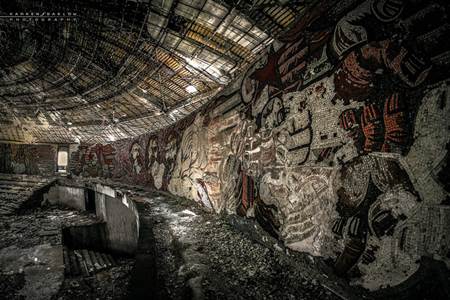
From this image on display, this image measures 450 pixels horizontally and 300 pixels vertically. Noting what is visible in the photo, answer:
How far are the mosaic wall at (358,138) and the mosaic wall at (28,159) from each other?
1798 cm

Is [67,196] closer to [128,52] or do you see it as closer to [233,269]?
[128,52]

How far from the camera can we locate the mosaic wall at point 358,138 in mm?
1577

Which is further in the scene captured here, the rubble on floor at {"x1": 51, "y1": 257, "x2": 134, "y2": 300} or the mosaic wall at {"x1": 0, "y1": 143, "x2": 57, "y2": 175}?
the mosaic wall at {"x1": 0, "y1": 143, "x2": 57, "y2": 175}

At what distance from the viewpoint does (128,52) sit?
280 inches

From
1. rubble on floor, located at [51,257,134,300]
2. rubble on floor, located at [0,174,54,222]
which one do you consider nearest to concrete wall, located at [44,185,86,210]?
rubble on floor, located at [0,174,54,222]

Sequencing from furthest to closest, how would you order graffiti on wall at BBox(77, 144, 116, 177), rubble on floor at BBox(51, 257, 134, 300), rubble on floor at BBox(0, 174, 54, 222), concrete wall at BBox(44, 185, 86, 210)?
graffiti on wall at BBox(77, 144, 116, 177), concrete wall at BBox(44, 185, 86, 210), rubble on floor at BBox(0, 174, 54, 222), rubble on floor at BBox(51, 257, 134, 300)

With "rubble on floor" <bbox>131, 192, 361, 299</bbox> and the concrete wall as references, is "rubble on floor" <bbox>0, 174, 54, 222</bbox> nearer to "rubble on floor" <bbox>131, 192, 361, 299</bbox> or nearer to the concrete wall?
the concrete wall

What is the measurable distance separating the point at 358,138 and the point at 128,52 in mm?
7507

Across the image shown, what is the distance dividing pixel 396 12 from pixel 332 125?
1.10 m

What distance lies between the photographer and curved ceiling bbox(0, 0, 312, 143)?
16.3 ft

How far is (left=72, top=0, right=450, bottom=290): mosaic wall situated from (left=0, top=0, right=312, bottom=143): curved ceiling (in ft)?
6.19

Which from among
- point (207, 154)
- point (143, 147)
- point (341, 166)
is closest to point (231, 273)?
point (341, 166)

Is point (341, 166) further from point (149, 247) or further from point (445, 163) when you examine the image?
point (149, 247)

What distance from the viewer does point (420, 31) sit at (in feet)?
5.41
